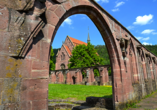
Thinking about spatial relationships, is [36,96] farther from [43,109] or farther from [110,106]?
[110,106]

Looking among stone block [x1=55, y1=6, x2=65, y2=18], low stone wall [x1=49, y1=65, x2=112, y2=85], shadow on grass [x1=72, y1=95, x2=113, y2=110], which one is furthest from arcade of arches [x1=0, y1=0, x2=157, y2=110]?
low stone wall [x1=49, y1=65, x2=112, y2=85]

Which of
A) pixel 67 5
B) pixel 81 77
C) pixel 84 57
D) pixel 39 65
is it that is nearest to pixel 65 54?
pixel 84 57

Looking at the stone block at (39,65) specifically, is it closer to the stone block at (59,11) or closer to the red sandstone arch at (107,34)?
the stone block at (59,11)

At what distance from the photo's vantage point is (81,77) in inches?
965

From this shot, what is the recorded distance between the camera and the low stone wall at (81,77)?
2219 cm

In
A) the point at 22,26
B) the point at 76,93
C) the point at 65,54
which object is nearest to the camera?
the point at 22,26

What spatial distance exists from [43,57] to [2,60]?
0.64 meters

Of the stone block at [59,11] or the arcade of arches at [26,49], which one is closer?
the arcade of arches at [26,49]

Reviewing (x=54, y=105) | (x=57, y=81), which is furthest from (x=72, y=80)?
(x=54, y=105)

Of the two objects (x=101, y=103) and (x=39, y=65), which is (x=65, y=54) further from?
(x=39, y=65)

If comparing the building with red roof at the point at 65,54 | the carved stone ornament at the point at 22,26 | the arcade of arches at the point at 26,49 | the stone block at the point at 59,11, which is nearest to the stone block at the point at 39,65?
the arcade of arches at the point at 26,49

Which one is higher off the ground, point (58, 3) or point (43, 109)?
point (58, 3)

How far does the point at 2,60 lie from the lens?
169 cm

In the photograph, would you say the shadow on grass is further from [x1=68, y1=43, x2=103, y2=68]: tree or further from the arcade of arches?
[x1=68, y1=43, x2=103, y2=68]: tree
